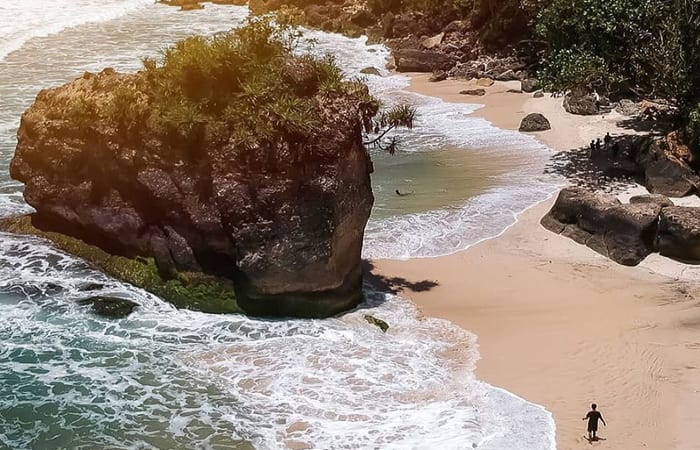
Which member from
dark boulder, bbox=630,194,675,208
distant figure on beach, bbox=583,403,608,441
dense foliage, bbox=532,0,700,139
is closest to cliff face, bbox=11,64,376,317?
distant figure on beach, bbox=583,403,608,441

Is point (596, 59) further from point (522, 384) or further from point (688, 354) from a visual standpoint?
point (522, 384)

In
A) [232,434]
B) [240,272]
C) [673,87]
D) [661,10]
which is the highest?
[661,10]

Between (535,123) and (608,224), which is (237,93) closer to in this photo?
(608,224)

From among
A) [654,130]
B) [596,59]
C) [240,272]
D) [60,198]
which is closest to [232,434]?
[240,272]

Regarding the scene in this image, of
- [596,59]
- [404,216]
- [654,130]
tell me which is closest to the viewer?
[404,216]

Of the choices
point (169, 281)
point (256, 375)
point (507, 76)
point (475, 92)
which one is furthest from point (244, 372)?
point (507, 76)

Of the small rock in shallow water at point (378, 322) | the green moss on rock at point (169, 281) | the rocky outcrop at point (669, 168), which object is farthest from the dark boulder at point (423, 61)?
the small rock in shallow water at point (378, 322)
